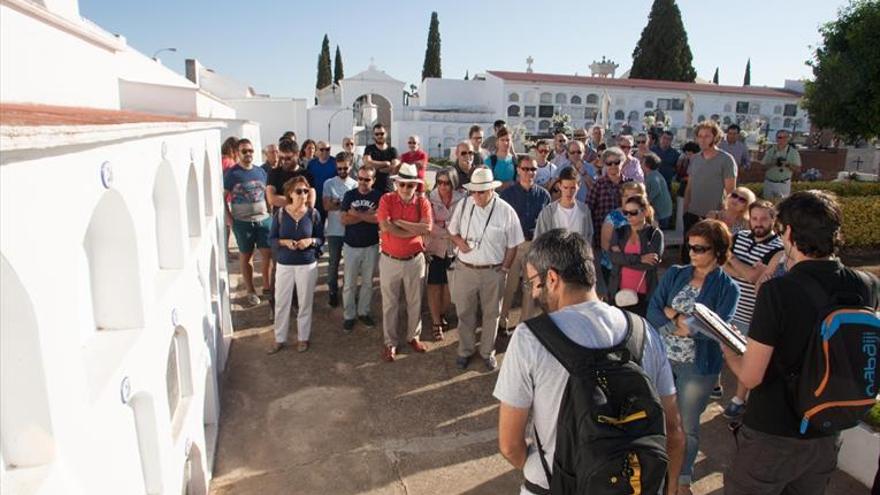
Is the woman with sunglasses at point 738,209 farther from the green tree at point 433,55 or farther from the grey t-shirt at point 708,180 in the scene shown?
the green tree at point 433,55

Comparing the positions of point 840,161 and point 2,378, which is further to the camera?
point 840,161

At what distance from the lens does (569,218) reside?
5.64 meters

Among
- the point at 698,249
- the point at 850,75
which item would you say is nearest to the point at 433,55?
the point at 850,75

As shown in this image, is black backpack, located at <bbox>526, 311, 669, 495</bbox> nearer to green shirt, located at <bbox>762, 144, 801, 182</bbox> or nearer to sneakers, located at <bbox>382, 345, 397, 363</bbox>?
sneakers, located at <bbox>382, 345, 397, 363</bbox>

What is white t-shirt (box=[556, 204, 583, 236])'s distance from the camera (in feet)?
18.5

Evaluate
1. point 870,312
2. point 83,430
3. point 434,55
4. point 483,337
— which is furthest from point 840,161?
point 434,55

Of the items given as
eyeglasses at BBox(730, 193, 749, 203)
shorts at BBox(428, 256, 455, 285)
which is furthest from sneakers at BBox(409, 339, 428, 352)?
eyeglasses at BBox(730, 193, 749, 203)

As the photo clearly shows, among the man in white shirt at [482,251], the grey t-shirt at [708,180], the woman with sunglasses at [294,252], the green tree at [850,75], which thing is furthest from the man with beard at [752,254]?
the green tree at [850,75]

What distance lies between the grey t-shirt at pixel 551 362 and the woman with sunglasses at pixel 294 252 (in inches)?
160

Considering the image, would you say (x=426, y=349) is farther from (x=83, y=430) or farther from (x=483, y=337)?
(x=83, y=430)

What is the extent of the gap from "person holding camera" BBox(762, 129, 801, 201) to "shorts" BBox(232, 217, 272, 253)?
7.74m

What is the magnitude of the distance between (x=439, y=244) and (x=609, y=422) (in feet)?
15.2

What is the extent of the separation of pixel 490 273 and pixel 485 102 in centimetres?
3916

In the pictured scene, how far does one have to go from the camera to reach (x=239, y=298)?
25.1 ft
